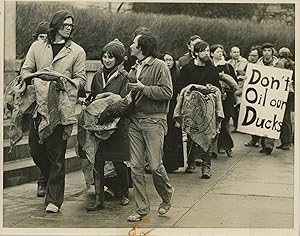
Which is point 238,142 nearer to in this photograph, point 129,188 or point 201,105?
point 201,105

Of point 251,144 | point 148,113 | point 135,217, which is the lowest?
point 135,217

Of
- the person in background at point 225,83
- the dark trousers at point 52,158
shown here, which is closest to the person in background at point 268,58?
the person in background at point 225,83

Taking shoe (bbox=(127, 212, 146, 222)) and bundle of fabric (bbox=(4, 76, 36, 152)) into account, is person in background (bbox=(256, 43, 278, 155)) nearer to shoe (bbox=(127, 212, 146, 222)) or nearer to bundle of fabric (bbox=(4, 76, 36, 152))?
shoe (bbox=(127, 212, 146, 222))

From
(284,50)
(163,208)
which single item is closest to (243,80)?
(284,50)

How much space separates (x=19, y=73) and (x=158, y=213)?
24.1 inches

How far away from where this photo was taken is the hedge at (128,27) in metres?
2.72

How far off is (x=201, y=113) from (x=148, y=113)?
23cm

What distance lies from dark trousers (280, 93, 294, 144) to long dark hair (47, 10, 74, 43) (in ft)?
2.43

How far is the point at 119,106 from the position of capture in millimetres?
2703

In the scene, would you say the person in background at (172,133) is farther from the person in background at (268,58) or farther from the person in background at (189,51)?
the person in background at (268,58)

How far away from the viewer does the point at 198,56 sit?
2.82 m

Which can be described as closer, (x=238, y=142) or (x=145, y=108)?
(x=145, y=108)

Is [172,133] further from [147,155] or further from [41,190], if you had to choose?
[41,190]

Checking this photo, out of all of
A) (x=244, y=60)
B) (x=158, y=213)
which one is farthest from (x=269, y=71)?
(x=158, y=213)
